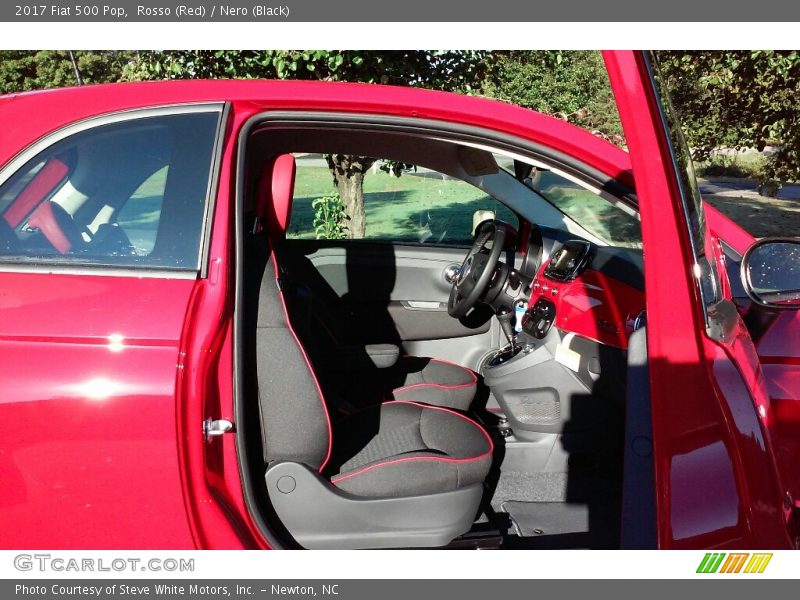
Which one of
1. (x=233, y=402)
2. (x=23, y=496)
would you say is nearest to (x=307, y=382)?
(x=233, y=402)

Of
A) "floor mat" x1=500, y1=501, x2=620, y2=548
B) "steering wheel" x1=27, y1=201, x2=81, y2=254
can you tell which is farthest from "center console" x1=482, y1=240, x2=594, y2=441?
"steering wheel" x1=27, y1=201, x2=81, y2=254

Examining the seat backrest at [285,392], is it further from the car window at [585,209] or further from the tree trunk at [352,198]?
the tree trunk at [352,198]

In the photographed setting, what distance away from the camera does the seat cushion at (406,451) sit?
6.46 feet

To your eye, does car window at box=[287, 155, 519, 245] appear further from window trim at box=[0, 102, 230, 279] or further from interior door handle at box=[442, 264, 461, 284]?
window trim at box=[0, 102, 230, 279]

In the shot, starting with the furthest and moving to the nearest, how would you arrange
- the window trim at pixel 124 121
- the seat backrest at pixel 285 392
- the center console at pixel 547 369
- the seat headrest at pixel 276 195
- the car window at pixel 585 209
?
the center console at pixel 547 369 → the car window at pixel 585 209 → the seat headrest at pixel 276 195 → the seat backrest at pixel 285 392 → the window trim at pixel 124 121

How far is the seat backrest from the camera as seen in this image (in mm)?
1764

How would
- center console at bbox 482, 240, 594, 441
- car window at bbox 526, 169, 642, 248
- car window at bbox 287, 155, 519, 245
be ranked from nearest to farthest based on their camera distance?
car window at bbox 526, 169, 642, 248
center console at bbox 482, 240, 594, 441
car window at bbox 287, 155, 519, 245

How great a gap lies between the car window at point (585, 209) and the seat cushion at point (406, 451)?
828 millimetres

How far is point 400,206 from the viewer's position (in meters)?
4.73

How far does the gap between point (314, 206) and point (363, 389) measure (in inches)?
112

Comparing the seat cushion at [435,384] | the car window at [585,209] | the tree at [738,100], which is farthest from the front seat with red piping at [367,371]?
the tree at [738,100]

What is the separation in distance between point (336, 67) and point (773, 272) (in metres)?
2.78

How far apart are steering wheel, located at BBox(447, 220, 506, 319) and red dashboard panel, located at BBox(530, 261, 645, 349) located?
242mm

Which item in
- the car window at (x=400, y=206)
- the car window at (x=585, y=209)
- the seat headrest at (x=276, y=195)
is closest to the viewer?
the seat headrest at (x=276, y=195)
